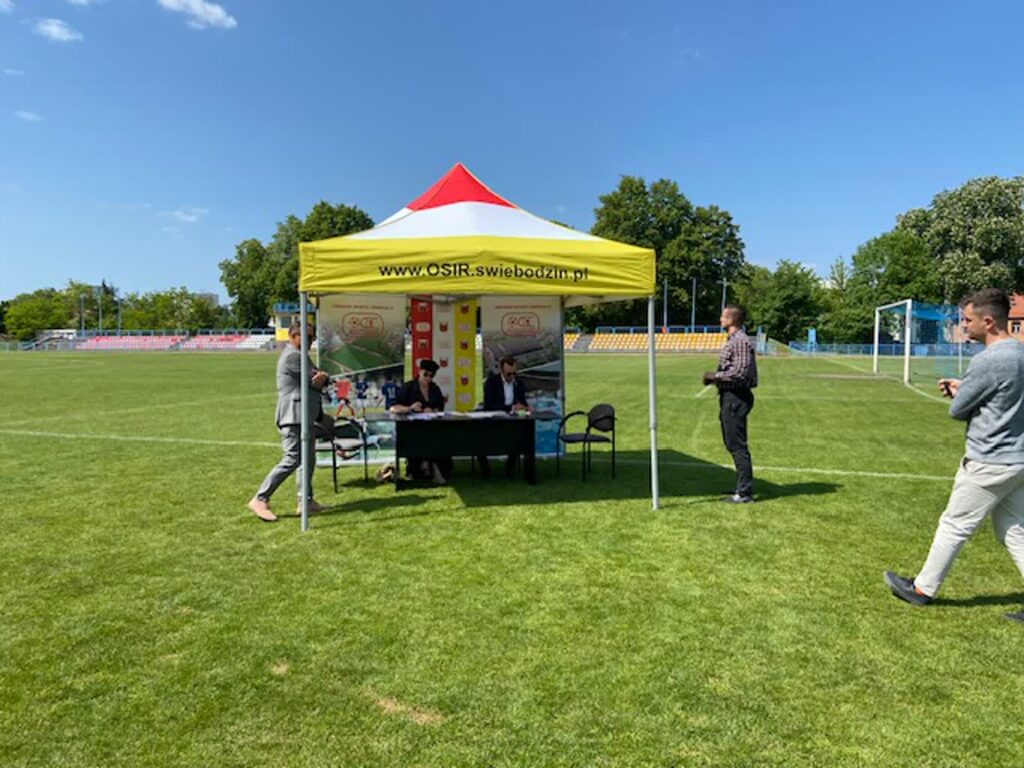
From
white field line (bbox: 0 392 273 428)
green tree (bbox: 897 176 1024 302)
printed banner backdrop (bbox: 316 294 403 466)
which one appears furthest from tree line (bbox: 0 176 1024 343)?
printed banner backdrop (bbox: 316 294 403 466)

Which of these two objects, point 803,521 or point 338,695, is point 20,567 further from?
point 803,521

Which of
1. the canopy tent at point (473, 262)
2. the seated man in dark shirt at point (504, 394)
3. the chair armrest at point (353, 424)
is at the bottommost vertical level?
the chair armrest at point (353, 424)

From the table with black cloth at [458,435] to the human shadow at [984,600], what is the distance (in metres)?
4.36

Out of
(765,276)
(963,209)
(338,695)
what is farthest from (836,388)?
(765,276)

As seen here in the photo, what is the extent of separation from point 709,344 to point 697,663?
202ft

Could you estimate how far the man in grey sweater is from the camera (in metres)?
3.99

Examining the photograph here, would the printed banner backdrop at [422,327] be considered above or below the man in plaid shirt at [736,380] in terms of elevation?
above

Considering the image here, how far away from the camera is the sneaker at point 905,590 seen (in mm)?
4492

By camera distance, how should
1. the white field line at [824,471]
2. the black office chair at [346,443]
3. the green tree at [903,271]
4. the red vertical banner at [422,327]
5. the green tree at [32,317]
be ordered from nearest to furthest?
the black office chair at [346,443] < the white field line at [824,471] < the red vertical banner at [422,327] < the green tree at [903,271] < the green tree at [32,317]

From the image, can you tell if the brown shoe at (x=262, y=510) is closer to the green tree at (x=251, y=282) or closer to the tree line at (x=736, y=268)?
the tree line at (x=736, y=268)

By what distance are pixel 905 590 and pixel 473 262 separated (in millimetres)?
4307

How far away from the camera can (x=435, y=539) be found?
6023 millimetres

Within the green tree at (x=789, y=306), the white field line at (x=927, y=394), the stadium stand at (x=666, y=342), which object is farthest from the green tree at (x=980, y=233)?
the white field line at (x=927, y=394)

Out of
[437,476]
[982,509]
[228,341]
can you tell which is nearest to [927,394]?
[437,476]
